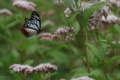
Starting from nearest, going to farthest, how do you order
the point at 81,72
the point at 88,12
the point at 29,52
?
the point at 88,12 → the point at 81,72 → the point at 29,52

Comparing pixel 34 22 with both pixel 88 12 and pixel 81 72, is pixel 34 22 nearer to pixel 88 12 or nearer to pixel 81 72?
pixel 88 12

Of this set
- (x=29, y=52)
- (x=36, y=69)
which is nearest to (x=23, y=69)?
(x=36, y=69)

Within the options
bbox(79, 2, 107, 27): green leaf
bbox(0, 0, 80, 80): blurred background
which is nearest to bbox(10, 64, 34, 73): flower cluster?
bbox(79, 2, 107, 27): green leaf

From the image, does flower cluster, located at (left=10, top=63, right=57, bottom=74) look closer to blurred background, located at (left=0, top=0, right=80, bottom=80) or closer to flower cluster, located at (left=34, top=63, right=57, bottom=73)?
flower cluster, located at (left=34, top=63, right=57, bottom=73)

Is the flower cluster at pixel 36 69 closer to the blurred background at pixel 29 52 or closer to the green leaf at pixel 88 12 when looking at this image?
the green leaf at pixel 88 12

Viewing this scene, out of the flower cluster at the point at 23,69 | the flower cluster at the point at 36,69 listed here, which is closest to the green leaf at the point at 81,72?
the flower cluster at the point at 36,69

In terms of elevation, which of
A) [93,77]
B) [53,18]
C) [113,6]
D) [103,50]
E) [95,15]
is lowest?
[93,77]

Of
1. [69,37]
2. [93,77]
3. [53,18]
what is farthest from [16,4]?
[53,18]

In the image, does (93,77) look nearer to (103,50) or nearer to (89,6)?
(103,50)
